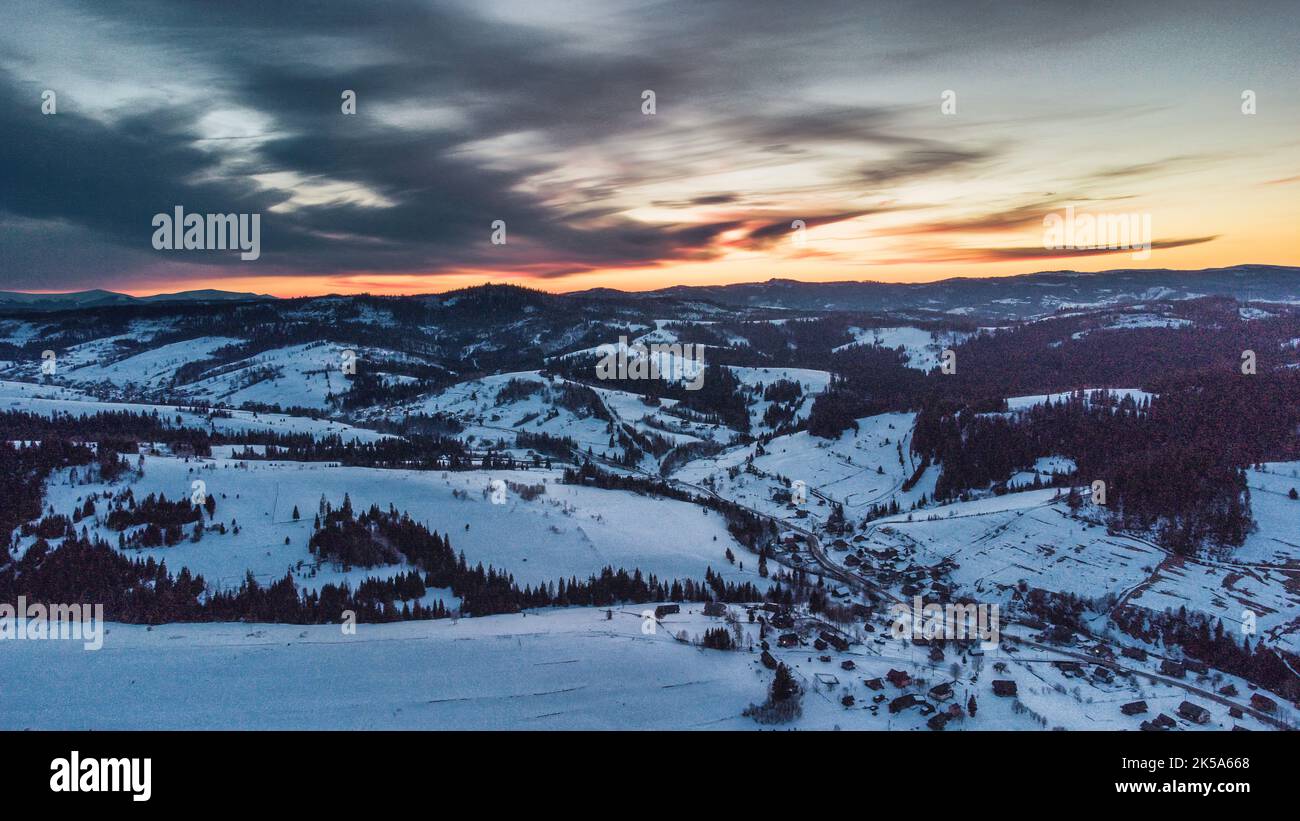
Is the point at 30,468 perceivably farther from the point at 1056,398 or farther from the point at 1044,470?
the point at 1056,398

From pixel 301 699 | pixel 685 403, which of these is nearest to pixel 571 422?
pixel 685 403

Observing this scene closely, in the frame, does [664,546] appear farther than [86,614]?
Yes

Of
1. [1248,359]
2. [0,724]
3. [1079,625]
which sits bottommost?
[1079,625]

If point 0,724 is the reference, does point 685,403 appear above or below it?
above

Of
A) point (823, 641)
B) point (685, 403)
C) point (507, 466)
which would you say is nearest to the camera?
point (823, 641)

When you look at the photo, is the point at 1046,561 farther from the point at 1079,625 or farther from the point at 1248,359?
the point at 1248,359

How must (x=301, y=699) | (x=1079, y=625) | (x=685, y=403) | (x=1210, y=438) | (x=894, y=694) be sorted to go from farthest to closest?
(x=685, y=403), (x=1210, y=438), (x=1079, y=625), (x=894, y=694), (x=301, y=699)

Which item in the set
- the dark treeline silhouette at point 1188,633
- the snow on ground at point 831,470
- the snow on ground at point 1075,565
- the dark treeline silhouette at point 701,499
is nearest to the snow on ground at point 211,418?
the dark treeline silhouette at point 701,499

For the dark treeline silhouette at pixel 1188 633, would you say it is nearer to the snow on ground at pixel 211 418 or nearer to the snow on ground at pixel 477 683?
the snow on ground at pixel 477 683
